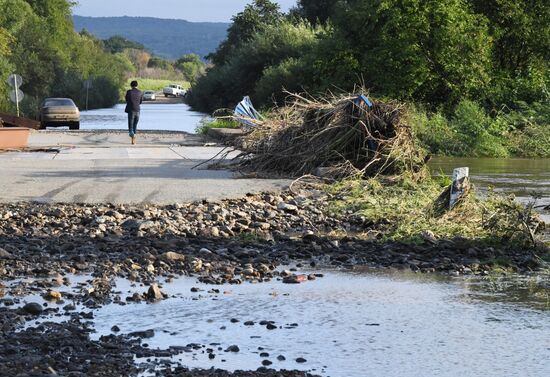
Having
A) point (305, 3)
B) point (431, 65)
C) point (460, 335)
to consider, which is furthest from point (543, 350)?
point (305, 3)

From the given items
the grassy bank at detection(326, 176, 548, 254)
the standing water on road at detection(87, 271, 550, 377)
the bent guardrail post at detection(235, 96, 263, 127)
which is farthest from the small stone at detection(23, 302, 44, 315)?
the bent guardrail post at detection(235, 96, 263, 127)

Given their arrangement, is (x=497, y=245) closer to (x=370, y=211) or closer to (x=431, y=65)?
(x=370, y=211)

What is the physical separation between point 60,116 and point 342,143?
32727 millimetres

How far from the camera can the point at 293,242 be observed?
13195mm

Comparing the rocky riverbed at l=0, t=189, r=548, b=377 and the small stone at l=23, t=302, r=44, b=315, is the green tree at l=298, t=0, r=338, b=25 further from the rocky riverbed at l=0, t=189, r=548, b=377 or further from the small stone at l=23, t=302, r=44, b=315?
the small stone at l=23, t=302, r=44, b=315

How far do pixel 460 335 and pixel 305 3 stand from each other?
70.9 m

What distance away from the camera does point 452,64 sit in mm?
37656

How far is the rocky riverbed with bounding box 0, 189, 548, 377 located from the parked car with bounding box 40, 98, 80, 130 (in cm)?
3523

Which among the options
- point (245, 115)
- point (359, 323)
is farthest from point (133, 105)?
point (359, 323)

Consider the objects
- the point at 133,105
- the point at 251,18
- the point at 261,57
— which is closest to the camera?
the point at 133,105

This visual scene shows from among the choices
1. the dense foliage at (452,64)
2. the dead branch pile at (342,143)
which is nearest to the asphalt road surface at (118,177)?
the dead branch pile at (342,143)

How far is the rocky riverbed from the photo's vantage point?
772 cm

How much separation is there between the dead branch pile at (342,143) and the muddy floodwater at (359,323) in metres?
7.76

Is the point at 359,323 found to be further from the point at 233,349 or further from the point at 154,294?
the point at 154,294
